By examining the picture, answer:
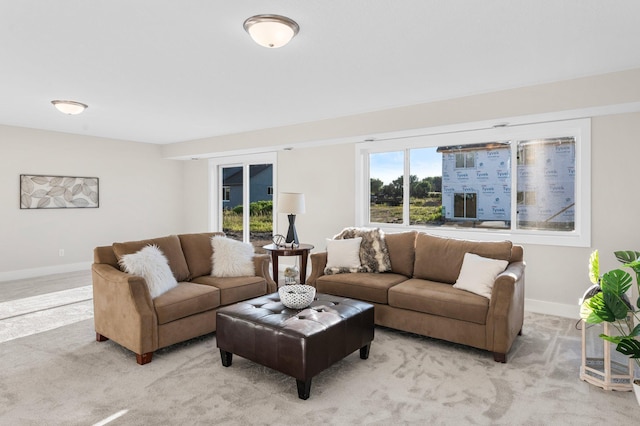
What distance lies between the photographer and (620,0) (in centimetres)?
219

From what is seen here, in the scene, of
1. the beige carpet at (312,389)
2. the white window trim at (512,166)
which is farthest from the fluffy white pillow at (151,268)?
the white window trim at (512,166)

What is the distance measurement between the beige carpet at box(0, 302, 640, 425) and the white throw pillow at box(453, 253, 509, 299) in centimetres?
52

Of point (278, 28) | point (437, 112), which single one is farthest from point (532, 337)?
point (278, 28)

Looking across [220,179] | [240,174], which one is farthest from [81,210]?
[240,174]

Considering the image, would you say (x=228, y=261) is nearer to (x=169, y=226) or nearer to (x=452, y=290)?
(x=452, y=290)

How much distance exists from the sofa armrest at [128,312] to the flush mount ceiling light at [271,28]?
2.03m

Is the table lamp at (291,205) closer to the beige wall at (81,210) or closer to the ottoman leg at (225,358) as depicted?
the ottoman leg at (225,358)

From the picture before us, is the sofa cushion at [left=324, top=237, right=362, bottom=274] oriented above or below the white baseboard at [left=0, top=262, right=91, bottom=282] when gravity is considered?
above

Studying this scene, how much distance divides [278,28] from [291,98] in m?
1.84

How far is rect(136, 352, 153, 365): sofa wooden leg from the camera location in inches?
116

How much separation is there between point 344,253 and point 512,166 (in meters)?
2.29

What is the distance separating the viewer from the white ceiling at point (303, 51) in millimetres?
2322

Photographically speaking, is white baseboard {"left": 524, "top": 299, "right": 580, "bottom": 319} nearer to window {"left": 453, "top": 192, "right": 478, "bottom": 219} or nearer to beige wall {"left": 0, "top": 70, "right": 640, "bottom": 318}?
beige wall {"left": 0, "top": 70, "right": 640, "bottom": 318}

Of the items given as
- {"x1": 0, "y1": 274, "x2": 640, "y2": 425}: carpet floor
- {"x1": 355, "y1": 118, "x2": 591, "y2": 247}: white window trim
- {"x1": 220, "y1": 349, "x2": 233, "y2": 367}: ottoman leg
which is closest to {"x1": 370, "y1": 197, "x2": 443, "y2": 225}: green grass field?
{"x1": 355, "y1": 118, "x2": 591, "y2": 247}: white window trim
